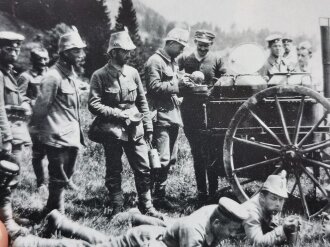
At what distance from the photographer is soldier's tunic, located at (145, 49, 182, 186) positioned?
Answer: 187 inches

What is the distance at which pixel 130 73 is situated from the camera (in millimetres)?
4520

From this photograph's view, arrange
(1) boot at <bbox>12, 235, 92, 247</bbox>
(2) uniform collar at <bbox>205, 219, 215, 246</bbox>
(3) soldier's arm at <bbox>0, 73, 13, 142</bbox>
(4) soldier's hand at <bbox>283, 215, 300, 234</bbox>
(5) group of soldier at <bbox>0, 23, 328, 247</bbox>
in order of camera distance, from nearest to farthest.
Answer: (2) uniform collar at <bbox>205, 219, 215, 246</bbox> → (4) soldier's hand at <bbox>283, 215, 300, 234</bbox> → (5) group of soldier at <bbox>0, 23, 328, 247</bbox> → (1) boot at <bbox>12, 235, 92, 247</bbox> → (3) soldier's arm at <bbox>0, 73, 13, 142</bbox>

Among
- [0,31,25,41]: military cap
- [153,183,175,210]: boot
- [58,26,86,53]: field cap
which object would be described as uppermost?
[0,31,25,41]: military cap

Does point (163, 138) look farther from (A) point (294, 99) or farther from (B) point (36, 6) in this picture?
(B) point (36, 6)

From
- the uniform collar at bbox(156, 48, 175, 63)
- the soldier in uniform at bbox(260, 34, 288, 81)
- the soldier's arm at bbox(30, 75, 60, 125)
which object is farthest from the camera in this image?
the soldier in uniform at bbox(260, 34, 288, 81)

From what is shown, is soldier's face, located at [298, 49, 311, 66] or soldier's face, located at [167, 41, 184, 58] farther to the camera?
soldier's face, located at [167, 41, 184, 58]

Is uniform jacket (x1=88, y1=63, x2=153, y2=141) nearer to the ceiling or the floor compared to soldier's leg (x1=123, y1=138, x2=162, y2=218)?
nearer to the ceiling

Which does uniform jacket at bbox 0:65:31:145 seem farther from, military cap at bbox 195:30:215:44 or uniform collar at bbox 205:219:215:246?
uniform collar at bbox 205:219:215:246

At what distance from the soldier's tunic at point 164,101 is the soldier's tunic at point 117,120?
26cm

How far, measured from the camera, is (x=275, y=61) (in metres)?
5.21

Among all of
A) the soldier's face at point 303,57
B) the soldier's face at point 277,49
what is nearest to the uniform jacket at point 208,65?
the soldier's face at point 277,49

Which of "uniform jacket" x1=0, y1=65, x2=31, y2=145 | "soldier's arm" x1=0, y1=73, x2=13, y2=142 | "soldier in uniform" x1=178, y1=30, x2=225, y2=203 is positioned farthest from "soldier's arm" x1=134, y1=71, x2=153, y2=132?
"soldier's arm" x1=0, y1=73, x2=13, y2=142

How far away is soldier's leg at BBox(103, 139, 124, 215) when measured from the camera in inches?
175

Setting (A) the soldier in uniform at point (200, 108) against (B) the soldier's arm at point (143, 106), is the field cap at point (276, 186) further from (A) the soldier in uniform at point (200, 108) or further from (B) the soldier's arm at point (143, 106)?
(B) the soldier's arm at point (143, 106)
